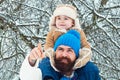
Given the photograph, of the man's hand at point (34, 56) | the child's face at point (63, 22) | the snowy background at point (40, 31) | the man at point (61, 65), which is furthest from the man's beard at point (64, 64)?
the snowy background at point (40, 31)

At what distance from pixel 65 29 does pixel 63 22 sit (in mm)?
40

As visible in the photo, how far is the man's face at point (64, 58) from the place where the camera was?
229cm

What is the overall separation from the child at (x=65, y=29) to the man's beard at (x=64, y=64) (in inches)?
1.1

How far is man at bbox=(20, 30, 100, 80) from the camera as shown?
2.29 meters

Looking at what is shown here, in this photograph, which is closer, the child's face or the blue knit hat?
the blue knit hat

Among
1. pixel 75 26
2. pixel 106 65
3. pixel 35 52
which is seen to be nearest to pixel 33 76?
pixel 35 52

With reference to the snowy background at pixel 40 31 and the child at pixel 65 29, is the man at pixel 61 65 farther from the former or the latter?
the snowy background at pixel 40 31

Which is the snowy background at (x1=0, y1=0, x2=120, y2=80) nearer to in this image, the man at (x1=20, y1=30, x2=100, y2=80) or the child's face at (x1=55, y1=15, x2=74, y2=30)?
the child's face at (x1=55, y1=15, x2=74, y2=30)

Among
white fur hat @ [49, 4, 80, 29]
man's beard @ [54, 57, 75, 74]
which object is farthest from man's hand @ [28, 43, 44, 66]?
white fur hat @ [49, 4, 80, 29]

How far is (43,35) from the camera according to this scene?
26.3 ft

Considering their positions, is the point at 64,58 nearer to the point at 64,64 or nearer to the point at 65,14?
the point at 64,64

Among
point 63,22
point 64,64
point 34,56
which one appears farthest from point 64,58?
point 63,22

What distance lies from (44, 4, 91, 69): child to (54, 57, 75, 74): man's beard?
3 cm

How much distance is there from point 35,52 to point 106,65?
558 centimetres
